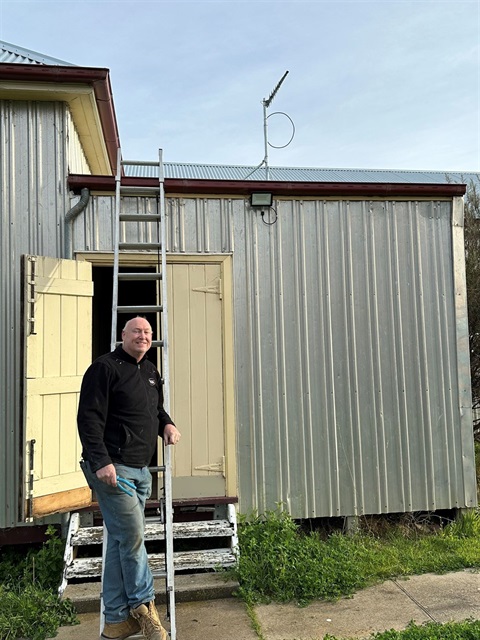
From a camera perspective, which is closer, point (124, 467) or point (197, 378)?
point (124, 467)

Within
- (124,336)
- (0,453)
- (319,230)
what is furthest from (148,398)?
(319,230)

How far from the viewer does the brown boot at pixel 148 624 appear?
3473mm

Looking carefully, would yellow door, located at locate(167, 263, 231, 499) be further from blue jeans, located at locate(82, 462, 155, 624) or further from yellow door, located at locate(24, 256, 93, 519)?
blue jeans, located at locate(82, 462, 155, 624)

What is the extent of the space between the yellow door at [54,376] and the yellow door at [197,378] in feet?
2.72

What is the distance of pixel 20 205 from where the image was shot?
17.4 ft

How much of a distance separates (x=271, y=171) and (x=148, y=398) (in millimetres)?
10290

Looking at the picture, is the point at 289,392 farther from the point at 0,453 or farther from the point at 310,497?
the point at 0,453

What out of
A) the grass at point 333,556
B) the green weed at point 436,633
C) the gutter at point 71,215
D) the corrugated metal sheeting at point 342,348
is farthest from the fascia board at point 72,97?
the green weed at point 436,633

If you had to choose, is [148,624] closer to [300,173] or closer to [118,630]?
[118,630]

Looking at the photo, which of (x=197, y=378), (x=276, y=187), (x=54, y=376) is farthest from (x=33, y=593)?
(x=276, y=187)

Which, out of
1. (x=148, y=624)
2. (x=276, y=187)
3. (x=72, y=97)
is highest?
(x=72, y=97)

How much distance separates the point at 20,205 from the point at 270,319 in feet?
8.56

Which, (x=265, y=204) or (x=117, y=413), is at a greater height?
(x=265, y=204)

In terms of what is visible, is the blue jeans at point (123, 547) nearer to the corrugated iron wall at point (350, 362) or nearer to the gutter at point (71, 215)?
the corrugated iron wall at point (350, 362)
